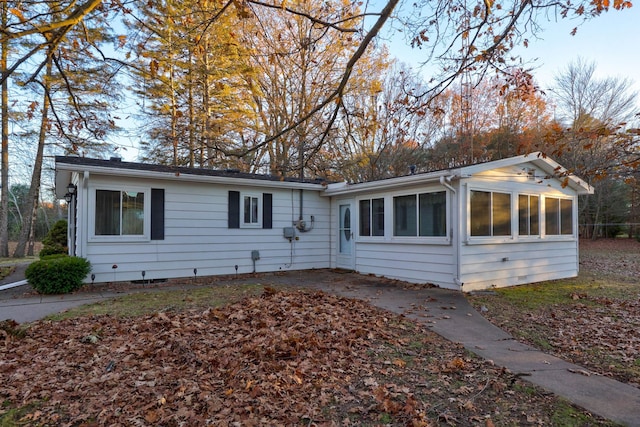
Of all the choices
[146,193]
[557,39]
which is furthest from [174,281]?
[557,39]

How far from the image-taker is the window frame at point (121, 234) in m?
8.12

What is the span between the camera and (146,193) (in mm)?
8812

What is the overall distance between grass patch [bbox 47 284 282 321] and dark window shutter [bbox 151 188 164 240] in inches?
58.6

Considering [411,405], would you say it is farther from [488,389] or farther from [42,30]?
[42,30]

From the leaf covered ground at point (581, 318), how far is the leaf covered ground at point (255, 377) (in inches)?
50.3

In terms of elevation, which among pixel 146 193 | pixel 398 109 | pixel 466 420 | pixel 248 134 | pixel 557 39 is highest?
pixel 248 134

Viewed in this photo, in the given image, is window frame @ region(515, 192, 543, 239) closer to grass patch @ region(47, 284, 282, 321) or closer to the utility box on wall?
the utility box on wall

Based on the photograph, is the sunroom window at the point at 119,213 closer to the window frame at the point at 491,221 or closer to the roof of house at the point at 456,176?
the roof of house at the point at 456,176

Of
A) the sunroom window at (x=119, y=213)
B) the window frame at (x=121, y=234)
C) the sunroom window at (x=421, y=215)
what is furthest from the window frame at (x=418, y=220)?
the sunroom window at (x=119, y=213)

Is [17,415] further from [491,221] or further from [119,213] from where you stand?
[491,221]

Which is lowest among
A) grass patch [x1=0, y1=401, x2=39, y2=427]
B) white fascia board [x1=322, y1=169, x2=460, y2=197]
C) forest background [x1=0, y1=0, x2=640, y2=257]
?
grass patch [x1=0, y1=401, x2=39, y2=427]

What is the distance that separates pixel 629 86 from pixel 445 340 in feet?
72.7

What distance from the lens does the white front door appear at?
11047 millimetres

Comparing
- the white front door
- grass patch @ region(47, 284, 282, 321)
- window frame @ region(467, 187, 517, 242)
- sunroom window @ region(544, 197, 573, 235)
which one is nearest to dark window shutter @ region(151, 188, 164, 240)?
grass patch @ region(47, 284, 282, 321)
